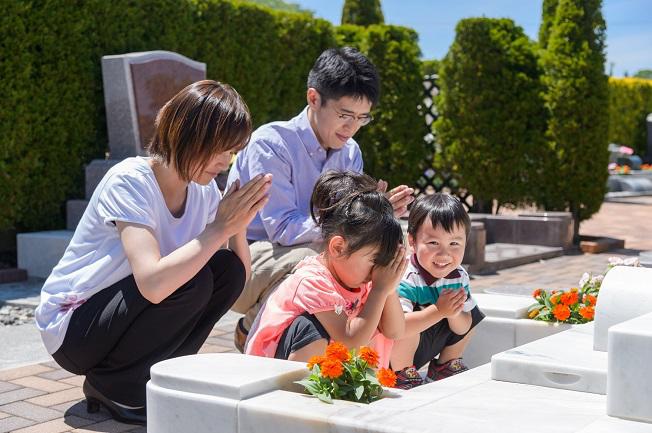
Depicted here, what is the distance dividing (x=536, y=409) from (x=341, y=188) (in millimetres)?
1125

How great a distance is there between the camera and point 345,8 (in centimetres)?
1541

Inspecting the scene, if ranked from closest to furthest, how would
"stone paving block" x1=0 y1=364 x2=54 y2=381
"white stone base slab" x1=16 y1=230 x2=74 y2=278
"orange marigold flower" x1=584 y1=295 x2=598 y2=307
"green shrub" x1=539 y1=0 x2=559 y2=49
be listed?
"orange marigold flower" x1=584 y1=295 x2=598 y2=307
"stone paving block" x1=0 y1=364 x2=54 y2=381
"white stone base slab" x1=16 y1=230 x2=74 y2=278
"green shrub" x1=539 y1=0 x2=559 y2=49

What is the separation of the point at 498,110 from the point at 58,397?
7478 millimetres

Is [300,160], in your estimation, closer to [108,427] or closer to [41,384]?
[108,427]

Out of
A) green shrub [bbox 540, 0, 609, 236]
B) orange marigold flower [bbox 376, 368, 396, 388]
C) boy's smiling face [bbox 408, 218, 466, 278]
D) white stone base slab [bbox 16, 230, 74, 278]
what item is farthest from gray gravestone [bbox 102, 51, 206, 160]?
orange marigold flower [bbox 376, 368, 396, 388]

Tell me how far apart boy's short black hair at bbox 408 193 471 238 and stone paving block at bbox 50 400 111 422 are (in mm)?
1344

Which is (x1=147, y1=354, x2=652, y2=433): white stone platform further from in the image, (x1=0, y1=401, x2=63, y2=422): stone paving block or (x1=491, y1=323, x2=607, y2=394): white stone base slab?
(x1=0, y1=401, x2=63, y2=422): stone paving block

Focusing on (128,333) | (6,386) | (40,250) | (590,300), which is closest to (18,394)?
(6,386)

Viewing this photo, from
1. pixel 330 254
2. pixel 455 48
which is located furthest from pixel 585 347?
pixel 455 48

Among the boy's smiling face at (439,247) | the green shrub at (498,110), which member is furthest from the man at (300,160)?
the green shrub at (498,110)

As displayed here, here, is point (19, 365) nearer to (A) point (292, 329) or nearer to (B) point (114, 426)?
(B) point (114, 426)

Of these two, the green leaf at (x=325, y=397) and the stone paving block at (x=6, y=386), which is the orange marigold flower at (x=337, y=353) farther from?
the stone paving block at (x=6, y=386)

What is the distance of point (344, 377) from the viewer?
222 centimetres

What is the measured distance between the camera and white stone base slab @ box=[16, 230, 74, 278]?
21.8 ft
